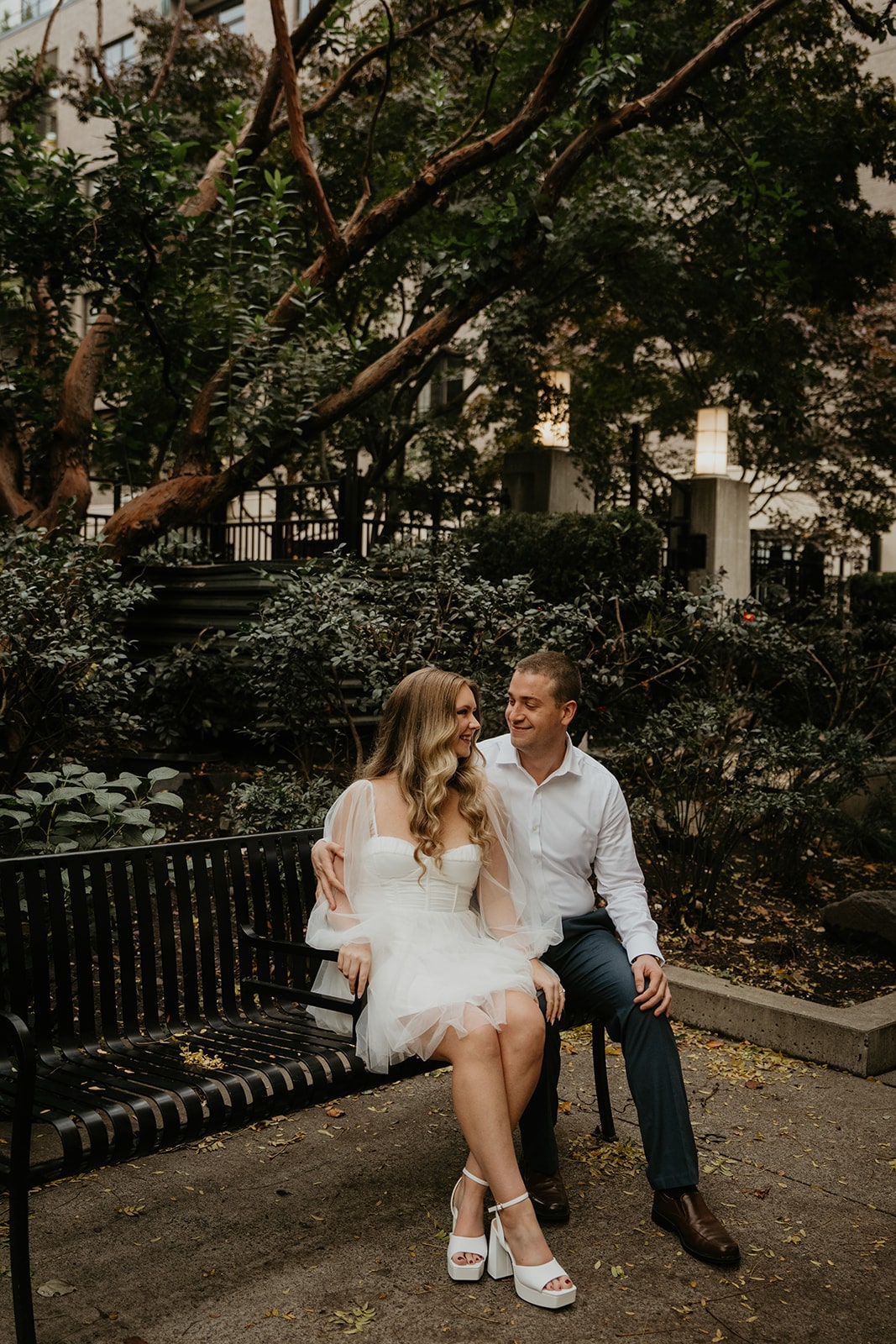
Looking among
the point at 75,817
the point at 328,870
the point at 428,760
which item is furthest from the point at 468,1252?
the point at 75,817

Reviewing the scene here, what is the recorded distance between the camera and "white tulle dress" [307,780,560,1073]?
10.5ft

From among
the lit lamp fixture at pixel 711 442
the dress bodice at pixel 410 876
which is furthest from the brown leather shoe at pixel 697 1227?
the lit lamp fixture at pixel 711 442

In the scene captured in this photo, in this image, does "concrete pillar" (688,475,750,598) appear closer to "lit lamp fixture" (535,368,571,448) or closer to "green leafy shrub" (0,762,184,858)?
"lit lamp fixture" (535,368,571,448)

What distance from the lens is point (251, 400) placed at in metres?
8.83

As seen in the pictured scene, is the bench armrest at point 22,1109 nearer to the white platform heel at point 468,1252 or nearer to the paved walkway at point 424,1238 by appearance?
the paved walkway at point 424,1238

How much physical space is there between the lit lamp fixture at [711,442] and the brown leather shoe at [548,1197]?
440 inches

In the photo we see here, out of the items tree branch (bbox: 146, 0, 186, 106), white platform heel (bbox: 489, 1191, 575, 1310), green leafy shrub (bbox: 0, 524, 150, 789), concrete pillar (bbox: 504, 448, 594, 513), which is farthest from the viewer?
concrete pillar (bbox: 504, 448, 594, 513)

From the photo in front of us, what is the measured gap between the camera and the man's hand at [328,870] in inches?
139

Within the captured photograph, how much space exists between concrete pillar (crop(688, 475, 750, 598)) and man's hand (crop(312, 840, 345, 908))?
10.4 m

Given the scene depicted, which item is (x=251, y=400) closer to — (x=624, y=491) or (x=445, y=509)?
(x=445, y=509)

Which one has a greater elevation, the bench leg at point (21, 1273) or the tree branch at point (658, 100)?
the tree branch at point (658, 100)

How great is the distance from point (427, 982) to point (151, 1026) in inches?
36.1

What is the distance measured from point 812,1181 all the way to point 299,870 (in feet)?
6.36

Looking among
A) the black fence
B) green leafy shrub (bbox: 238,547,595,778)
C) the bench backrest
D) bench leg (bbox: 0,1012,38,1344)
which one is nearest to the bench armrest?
bench leg (bbox: 0,1012,38,1344)
